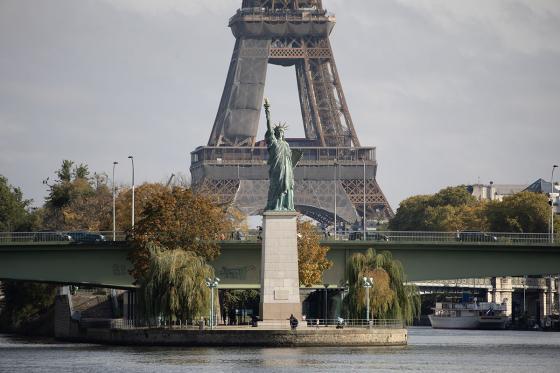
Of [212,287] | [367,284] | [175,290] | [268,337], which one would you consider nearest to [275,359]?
[268,337]

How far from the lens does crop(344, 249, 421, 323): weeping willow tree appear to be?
361 ft

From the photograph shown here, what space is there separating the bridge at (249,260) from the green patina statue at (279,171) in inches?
449

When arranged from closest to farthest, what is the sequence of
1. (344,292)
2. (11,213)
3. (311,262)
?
(344,292), (311,262), (11,213)

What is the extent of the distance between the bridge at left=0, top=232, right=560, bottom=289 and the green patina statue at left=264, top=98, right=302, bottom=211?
11.4 metres

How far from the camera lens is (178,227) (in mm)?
118125

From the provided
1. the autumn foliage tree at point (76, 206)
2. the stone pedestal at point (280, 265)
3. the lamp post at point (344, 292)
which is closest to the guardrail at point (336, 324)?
the lamp post at point (344, 292)

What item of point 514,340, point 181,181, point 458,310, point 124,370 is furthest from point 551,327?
point 124,370

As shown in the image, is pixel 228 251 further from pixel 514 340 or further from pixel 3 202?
pixel 3 202

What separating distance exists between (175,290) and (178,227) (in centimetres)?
1121

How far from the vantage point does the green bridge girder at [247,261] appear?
11469 centimetres

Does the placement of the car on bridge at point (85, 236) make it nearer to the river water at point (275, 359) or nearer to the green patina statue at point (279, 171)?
the river water at point (275, 359)

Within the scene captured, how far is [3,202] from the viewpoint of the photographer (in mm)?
173500

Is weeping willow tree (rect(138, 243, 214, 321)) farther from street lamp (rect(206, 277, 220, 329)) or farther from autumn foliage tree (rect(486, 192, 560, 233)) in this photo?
autumn foliage tree (rect(486, 192, 560, 233))

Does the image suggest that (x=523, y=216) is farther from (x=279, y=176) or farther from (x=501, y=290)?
(x=279, y=176)
